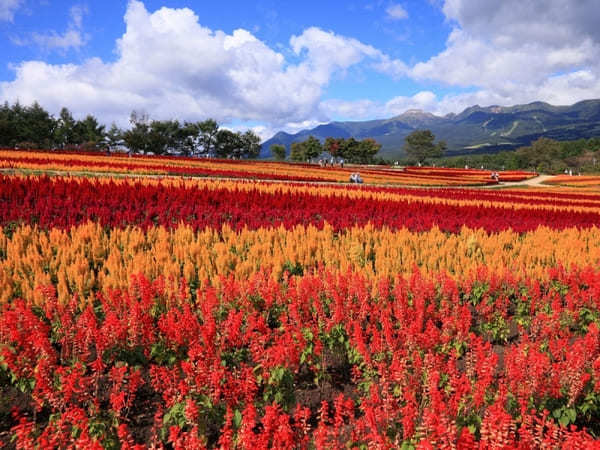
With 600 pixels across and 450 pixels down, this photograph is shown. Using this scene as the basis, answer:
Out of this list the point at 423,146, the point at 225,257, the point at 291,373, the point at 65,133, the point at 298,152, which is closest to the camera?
the point at 291,373

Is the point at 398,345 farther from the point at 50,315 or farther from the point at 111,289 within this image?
the point at 50,315

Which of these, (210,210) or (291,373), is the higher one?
(210,210)

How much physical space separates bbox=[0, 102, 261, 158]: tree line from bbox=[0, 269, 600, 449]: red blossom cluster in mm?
60529

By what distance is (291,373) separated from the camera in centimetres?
378

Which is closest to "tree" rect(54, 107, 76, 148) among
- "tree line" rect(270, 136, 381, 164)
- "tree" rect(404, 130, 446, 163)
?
"tree line" rect(270, 136, 381, 164)

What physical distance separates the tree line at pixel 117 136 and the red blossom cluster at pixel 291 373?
199ft

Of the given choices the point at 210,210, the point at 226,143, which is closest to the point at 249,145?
the point at 226,143

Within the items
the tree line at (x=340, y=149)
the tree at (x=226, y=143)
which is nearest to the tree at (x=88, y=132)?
the tree at (x=226, y=143)

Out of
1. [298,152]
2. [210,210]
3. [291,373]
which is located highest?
[298,152]

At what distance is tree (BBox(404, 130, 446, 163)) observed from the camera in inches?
4710

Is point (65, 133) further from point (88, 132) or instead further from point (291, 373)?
point (291, 373)

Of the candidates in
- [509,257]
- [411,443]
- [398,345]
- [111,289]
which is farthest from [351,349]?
[509,257]

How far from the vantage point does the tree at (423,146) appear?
120m

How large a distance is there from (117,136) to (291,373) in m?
84.2
